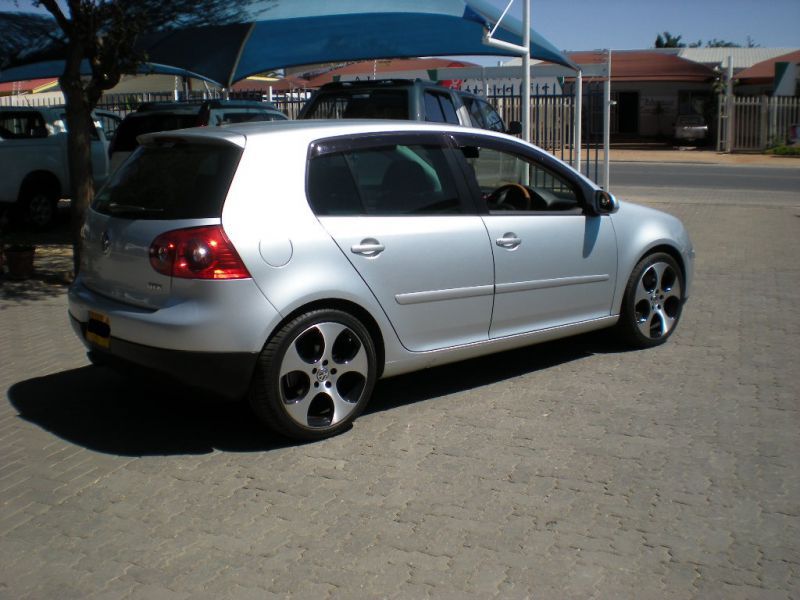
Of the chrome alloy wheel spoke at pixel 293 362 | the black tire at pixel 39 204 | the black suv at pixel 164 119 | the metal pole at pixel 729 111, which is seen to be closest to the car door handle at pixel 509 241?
the chrome alloy wheel spoke at pixel 293 362

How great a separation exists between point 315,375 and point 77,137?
565 cm

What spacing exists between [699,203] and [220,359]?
14.6 metres

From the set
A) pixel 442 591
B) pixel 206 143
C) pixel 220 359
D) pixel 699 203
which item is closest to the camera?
pixel 442 591

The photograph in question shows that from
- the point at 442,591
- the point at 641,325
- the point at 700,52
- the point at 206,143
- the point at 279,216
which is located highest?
the point at 700,52

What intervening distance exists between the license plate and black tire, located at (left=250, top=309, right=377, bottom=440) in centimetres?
93

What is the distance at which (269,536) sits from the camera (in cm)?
424

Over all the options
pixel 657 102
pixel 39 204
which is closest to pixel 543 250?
pixel 39 204

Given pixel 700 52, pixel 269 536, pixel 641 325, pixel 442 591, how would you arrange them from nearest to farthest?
pixel 442 591, pixel 269 536, pixel 641 325, pixel 700 52

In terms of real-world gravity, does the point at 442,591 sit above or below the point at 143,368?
below

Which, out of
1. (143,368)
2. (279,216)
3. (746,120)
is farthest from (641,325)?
(746,120)

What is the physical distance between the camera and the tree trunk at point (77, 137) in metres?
9.60

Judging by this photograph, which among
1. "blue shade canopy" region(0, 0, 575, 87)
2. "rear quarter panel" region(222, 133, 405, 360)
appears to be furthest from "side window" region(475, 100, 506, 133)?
"rear quarter panel" region(222, 133, 405, 360)

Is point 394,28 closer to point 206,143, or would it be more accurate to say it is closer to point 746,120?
point 206,143

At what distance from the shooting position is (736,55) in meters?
46.1
